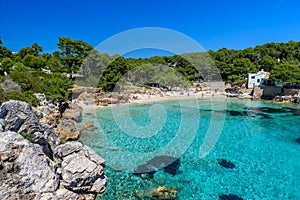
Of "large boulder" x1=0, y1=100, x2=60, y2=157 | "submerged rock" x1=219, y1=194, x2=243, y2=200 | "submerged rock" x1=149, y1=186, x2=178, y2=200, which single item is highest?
"large boulder" x1=0, y1=100, x2=60, y2=157

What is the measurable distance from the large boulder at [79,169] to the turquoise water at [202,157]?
0.57 metres

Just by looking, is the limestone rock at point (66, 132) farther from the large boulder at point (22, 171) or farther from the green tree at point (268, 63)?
the green tree at point (268, 63)

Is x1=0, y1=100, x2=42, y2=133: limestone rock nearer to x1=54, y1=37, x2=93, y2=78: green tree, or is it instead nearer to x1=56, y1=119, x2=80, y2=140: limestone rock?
x1=56, y1=119, x2=80, y2=140: limestone rock

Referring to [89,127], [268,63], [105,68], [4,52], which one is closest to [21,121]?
[89,127]

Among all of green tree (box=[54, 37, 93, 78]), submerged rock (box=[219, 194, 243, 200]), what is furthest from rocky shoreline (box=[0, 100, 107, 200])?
green tree (box=[54, 37, 93, 78])

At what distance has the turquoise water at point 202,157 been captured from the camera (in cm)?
759

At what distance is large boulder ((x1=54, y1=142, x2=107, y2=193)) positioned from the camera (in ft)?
20.5

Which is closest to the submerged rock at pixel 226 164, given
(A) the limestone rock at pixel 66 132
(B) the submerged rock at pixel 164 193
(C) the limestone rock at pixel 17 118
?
(B) the submerged rock at pixel 164 193

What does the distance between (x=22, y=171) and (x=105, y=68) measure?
2837 centimetres

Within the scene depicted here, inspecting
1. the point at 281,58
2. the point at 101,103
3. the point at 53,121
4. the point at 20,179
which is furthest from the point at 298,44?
the point at 20,179

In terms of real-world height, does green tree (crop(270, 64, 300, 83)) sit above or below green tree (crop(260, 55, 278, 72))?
below

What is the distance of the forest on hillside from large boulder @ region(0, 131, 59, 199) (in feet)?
28.2

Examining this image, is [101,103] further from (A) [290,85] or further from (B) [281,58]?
(B) [281,58]

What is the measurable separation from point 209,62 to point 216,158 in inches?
1534
